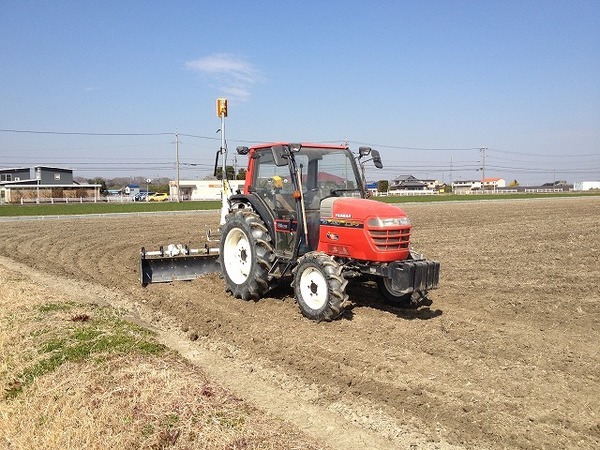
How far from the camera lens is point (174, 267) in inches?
395

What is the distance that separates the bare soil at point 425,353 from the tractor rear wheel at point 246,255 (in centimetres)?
25

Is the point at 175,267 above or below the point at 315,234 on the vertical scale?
below

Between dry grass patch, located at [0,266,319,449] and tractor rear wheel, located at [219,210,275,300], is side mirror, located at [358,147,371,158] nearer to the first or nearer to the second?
tractor rear wheel, located at [219,210,275,300]

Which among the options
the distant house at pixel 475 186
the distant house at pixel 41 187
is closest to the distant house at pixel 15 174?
the distant house at pixel 41 187

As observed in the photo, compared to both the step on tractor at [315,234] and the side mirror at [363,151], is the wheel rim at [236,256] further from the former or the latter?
the side mirror at [363,151]

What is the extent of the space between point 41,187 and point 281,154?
63.2 m

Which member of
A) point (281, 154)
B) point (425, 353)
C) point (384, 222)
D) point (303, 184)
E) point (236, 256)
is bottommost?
point (425, 353)

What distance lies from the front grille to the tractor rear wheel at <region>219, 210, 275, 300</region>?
1893 millimetres

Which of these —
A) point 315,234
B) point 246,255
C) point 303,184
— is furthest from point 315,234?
point 246,255

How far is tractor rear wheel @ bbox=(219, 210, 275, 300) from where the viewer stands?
809 centimetres

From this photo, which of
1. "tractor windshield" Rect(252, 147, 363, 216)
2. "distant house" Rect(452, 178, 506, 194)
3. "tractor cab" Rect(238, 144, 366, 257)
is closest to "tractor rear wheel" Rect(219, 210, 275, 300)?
"tractor cab" Rect(238, 144, 366, 257)

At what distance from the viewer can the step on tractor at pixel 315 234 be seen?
6.80 metres

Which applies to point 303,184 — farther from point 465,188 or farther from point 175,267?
point 465,188

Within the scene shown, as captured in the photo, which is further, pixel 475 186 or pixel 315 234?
pixel 475 186
